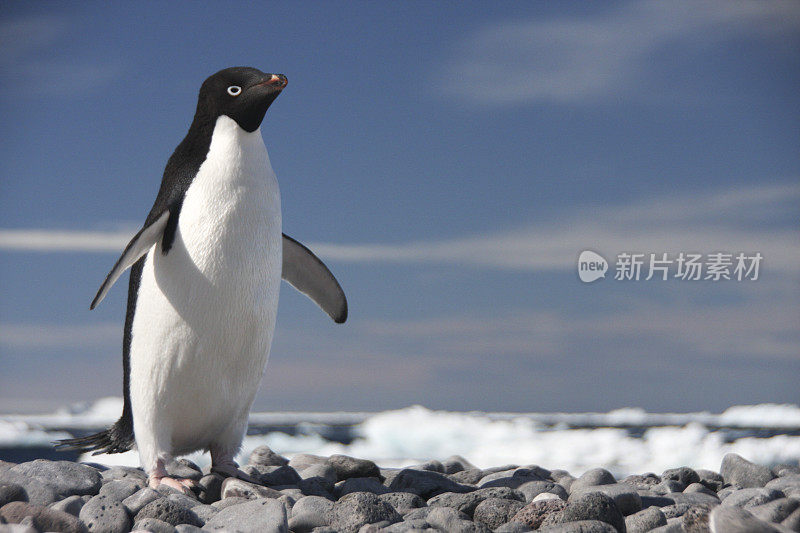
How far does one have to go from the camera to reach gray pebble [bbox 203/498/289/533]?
116 inches

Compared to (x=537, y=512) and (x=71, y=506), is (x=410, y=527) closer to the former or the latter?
(x=537, y=512)

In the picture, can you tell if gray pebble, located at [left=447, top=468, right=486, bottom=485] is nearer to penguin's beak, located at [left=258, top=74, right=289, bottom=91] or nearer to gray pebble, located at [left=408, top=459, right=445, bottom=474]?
→ gray pebble, located at [left=408, top=459, right=445, bottom=474]

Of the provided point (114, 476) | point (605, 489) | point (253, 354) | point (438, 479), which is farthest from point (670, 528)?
point (114, 476)

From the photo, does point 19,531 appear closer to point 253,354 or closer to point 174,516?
point 174,516

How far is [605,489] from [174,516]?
6.66 ft

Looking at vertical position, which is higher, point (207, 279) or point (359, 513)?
point (207, 279)

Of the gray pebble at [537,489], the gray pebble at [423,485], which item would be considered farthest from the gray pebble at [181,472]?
the gray pebble at [537,489]

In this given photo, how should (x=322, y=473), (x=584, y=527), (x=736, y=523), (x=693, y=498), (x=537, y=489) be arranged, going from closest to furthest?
(x=736, y=523) < (x=584, y=527) < (x=693, y=498) < (x=537, y=489) < (x=322, y=473)

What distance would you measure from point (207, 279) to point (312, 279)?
3.95ft

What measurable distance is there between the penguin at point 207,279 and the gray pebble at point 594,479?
1838 millimetres

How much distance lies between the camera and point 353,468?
4723 mm

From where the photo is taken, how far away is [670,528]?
9.93 ft

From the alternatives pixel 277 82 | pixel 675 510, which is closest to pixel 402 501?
pixel 675 510

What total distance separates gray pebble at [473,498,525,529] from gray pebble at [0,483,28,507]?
2.04 meters
